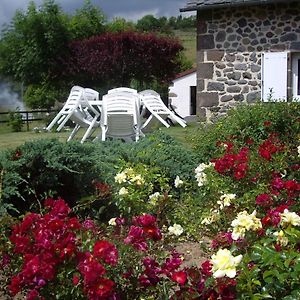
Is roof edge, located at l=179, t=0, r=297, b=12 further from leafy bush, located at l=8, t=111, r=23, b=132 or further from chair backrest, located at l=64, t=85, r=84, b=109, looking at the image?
leafy bush, located at l=8, t=111, r=23, b=132

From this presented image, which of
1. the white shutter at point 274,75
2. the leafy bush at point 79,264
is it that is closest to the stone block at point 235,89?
the white shutter at point 274,75

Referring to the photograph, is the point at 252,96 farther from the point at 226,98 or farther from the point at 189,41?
the point at 189,41

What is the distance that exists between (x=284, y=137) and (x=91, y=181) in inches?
116

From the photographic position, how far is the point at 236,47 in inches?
464

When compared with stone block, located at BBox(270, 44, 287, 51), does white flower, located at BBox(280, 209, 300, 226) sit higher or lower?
lower

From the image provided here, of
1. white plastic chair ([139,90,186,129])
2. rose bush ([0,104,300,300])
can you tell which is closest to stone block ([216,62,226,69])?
white plastic chair ([139,90,186,129])

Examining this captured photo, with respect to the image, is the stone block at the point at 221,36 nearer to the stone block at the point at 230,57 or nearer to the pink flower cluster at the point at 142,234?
the stone block at the point at 230,57

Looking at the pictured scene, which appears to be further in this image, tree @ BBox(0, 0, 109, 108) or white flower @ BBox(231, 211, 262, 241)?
tree @ BBox(0, 0, 109, 108)

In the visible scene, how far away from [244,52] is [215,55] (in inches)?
23.1

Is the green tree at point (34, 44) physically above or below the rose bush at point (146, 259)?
above

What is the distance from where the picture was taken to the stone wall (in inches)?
451

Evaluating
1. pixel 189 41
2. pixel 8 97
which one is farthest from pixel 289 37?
pixel 189 41

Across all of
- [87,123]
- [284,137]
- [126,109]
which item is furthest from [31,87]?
[284,137]

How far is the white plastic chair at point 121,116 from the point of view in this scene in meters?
10.7
